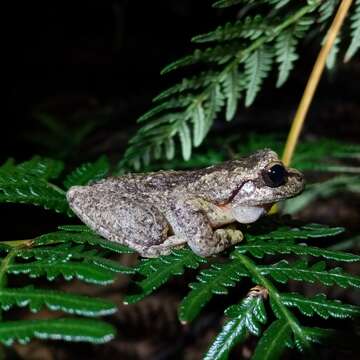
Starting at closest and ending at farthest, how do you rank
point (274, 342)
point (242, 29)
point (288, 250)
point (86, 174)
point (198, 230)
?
point (274, 342) < point (288, 250) < point (198, 230) < point (86, 174) < point (242, 29)

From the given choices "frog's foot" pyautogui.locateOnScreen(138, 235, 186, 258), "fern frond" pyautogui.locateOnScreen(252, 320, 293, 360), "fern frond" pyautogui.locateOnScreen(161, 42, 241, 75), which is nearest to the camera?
"fern frond" pyautogui.locateOnScreen(252, 320, 293, 360)

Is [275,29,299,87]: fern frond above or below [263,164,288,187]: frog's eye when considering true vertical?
above

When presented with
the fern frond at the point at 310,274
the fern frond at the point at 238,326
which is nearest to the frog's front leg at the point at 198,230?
the fern frond at the point at 310,274

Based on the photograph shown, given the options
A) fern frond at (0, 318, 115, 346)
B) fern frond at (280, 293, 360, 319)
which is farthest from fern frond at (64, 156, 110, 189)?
fern frond at (0, 318, 115, 346)

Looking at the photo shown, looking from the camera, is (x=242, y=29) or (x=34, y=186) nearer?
(x=34, y=186)

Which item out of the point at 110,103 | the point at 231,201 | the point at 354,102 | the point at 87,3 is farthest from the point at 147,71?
the point at 231,201

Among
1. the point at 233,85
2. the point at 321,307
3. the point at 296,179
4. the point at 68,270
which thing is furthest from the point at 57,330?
the point at 233,85

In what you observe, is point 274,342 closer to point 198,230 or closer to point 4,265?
point 198,230

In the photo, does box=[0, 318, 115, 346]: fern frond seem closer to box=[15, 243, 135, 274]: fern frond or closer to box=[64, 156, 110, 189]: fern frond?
box=[15, 243, 135, 274]: fern frond
